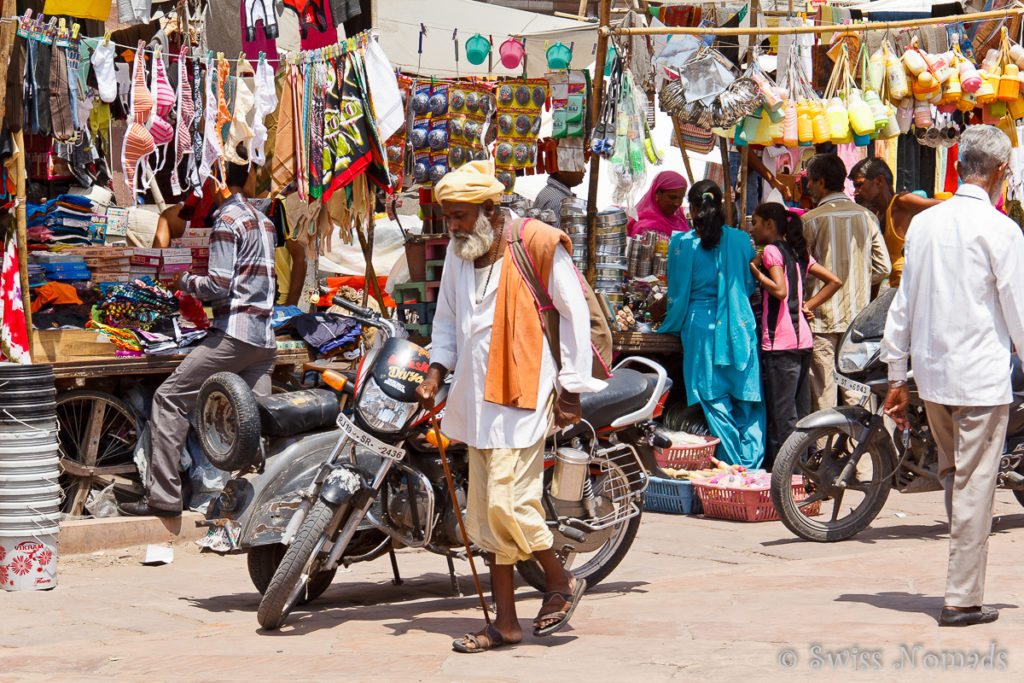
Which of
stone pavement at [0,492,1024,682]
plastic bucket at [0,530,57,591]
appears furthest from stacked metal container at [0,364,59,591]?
stone pavement at [0,492,1024,682]

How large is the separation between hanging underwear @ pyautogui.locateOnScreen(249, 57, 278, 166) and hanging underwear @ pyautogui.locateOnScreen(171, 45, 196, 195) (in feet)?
1.28

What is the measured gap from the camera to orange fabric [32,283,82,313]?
7586mm

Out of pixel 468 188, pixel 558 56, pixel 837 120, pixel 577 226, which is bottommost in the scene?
pixel 577 226

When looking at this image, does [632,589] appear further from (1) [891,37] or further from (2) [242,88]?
(1) [891,37]

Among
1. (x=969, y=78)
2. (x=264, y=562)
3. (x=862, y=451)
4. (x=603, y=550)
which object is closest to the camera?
(x=264, y=562)

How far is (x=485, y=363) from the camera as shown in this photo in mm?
5016

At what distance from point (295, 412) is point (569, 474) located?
1.29 m

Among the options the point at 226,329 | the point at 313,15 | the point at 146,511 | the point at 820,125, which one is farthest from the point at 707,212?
the point at 146,511

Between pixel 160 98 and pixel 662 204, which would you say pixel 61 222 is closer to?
pixel 160 98

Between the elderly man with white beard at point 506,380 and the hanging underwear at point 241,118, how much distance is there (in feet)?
10.7

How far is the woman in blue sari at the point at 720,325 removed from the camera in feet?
29.1

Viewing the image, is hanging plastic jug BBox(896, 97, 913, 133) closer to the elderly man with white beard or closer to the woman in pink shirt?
the woman in pink shirt

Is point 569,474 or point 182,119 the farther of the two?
point 182,119

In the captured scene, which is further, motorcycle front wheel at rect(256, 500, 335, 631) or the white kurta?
motorcycle front wheel at rect(256, 500, 335, 631)
